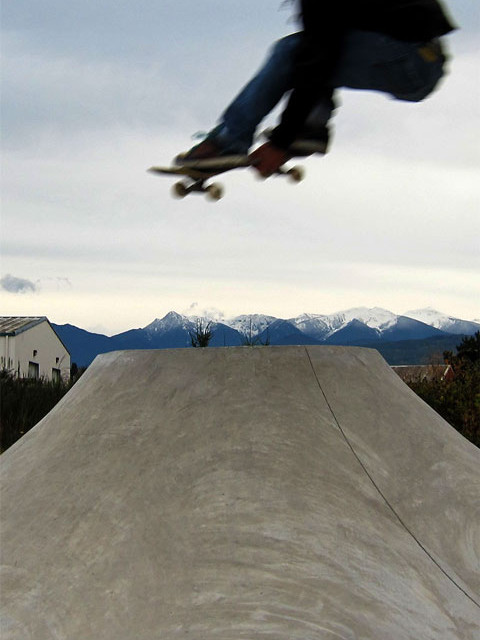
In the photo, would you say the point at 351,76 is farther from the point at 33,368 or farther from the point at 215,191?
the point at 33,368

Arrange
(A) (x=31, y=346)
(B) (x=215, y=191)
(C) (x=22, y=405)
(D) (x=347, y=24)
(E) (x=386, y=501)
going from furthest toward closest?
(A) (x=31, y=346) < (C) (x=22, y=405) < (B) (x=215, y=191) < (E) (x=386, y=501) < (D) (x=347, y=24)

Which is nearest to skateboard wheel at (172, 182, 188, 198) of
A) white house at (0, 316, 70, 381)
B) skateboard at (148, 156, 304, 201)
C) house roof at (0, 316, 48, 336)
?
skateboard at (148, 156, 304, 201)

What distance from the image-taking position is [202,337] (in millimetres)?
8445

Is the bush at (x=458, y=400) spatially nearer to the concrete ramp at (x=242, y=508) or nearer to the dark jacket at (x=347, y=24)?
the concrete ramp at (x=242, y=508)

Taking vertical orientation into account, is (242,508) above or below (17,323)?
below

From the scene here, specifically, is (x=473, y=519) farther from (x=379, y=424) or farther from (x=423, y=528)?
(x=379, y=424)

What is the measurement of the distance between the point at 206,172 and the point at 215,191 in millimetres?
235

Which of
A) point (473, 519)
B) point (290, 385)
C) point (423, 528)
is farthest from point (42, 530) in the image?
point (473, 519)

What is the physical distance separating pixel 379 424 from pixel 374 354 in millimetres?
892

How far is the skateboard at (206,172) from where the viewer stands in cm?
402

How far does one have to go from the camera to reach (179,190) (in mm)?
4375

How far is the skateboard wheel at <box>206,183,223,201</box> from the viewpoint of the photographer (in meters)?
4.37

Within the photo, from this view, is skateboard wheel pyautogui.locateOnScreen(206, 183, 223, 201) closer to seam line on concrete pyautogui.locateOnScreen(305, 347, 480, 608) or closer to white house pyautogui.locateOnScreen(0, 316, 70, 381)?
seam line on concrete pyautogui.locateOnScreen(305, 347, 480, 608)

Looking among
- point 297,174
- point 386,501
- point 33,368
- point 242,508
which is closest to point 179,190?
point 297,174
